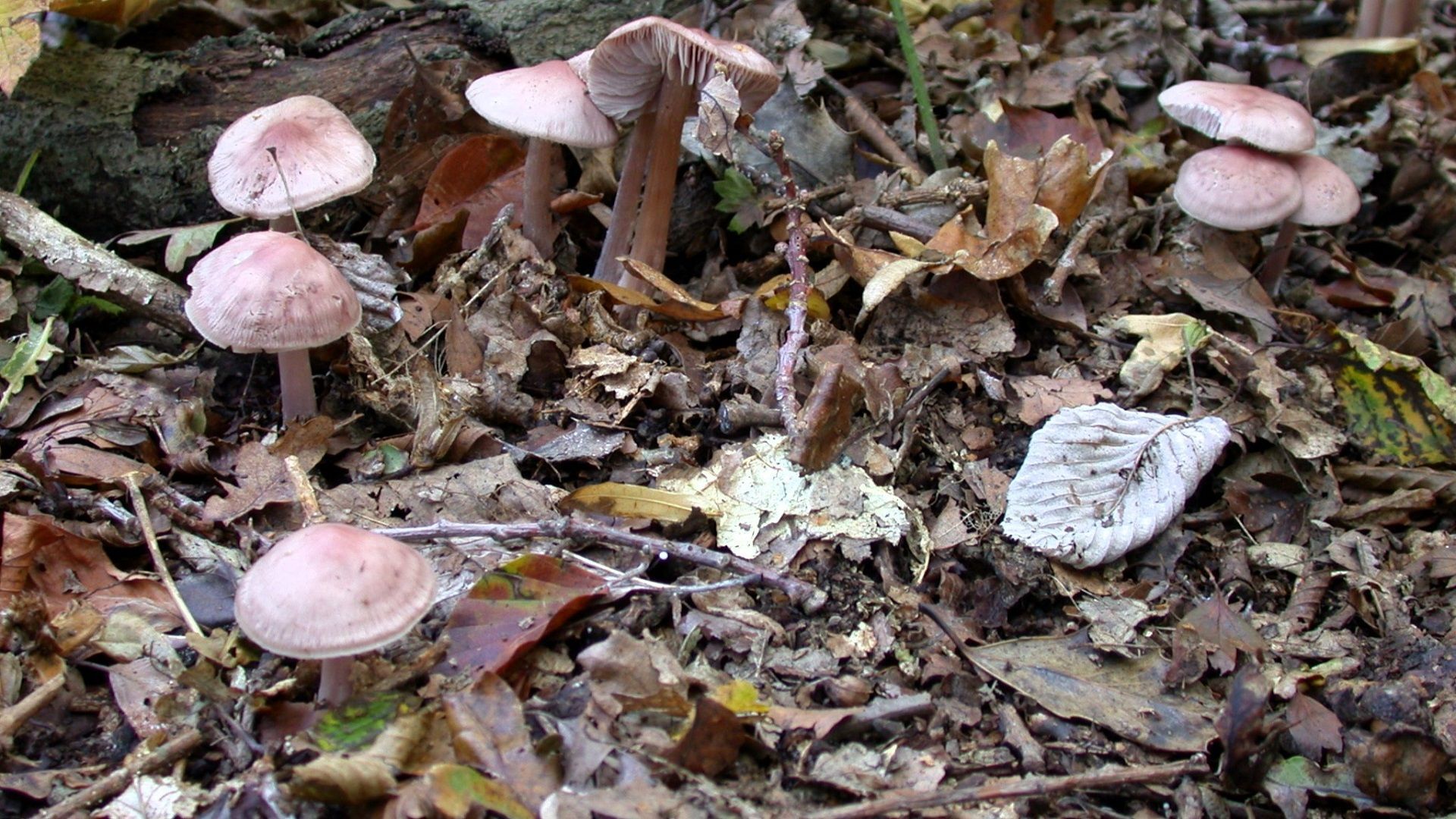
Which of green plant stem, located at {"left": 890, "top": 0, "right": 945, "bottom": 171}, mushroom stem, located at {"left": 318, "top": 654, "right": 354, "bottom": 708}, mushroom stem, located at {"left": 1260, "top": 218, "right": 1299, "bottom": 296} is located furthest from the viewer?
mushroom stem, located at {"left": 1260, "top": 218, "right": 1299, "bottom": 296}

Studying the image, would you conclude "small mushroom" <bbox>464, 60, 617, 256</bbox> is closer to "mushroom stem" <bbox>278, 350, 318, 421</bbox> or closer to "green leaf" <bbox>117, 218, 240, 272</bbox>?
"mushroom stem" <bbox>278, 350, 318, 421</bbox>

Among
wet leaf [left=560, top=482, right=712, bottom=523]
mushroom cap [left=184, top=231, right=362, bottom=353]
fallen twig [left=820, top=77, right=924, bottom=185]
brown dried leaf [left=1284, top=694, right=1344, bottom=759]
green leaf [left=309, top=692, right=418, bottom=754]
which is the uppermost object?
mushroom cap [left=184, top=231, right=362, bottom=353]

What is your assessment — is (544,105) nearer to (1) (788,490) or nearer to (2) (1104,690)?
(1) (788,490)

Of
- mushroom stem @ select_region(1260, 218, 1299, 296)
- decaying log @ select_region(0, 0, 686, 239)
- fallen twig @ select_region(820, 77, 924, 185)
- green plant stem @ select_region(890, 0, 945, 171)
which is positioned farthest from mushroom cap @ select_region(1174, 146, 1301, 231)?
decaying log @ select_region(0, 0, 686, 239)

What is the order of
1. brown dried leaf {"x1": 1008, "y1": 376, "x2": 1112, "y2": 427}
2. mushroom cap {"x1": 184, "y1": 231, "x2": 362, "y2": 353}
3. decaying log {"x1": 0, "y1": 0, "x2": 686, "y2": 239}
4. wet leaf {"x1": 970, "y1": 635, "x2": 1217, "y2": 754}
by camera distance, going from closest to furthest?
wet leaf {"x1": 970, "y1": 635, "x2": 1217, "y2": 754}, mushroom cap {"x1": 184, "y1": 231, "x2": 362, "y2": 353}, brown dried leaf {"x1": 1008, "y1": 376, "x2": 1112, "y2": 427}, decaying log {"x1": 0, "y1": 0, "x2": 686, "y2": 239}

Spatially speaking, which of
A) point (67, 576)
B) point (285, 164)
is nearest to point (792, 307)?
point (285, 164)

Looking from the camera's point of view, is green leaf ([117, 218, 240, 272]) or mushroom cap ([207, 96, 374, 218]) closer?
mushroom cap ([207, 96, 374, 218])

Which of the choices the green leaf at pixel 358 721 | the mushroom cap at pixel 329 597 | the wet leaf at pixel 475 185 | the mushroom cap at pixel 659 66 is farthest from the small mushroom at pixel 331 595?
the wet leaf at pixel 475 185

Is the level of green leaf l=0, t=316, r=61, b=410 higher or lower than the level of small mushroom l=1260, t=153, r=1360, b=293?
higher
